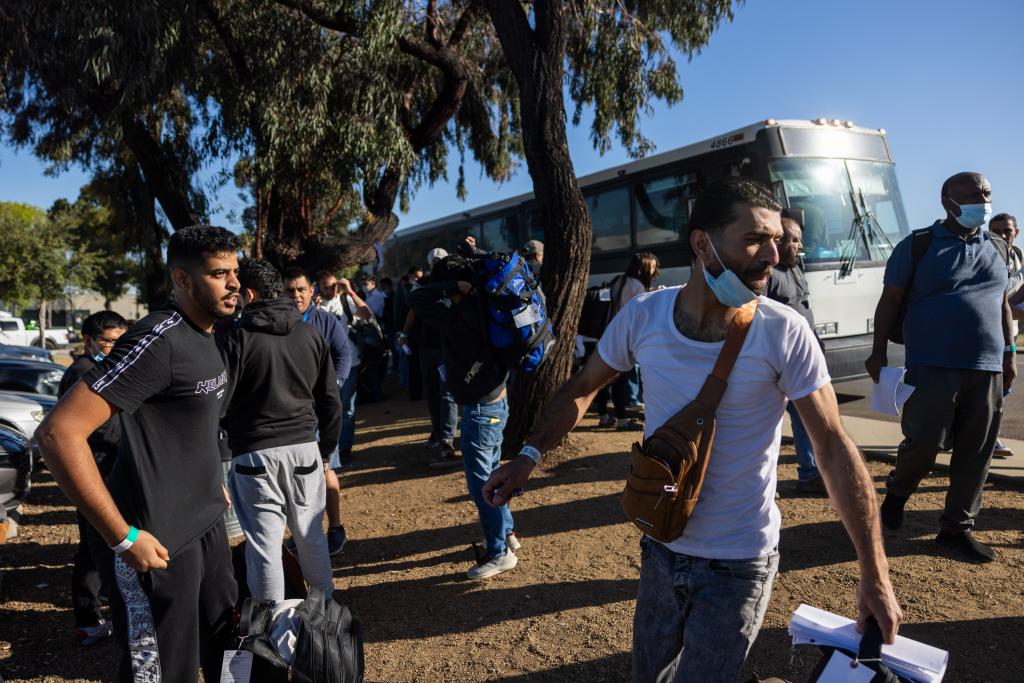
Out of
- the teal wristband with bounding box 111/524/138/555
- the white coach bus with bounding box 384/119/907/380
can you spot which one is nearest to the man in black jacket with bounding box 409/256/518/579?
the teal wristband with bounding box 111/524/138/555

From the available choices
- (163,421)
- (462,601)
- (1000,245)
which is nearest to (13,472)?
(462,601)

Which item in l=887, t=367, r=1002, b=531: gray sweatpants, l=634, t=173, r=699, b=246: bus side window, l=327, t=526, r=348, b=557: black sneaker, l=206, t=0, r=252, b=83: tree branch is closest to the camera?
l=887, t=367, r=1002, b=531: gray sweatpants

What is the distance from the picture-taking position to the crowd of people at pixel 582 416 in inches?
75.0

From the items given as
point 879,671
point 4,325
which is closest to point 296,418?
point 879,671

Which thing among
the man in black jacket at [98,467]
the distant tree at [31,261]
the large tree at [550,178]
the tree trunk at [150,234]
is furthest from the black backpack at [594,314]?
the distant tree at [31,261]

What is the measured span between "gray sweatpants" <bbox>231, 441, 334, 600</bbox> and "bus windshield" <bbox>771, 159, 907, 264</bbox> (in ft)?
23.6

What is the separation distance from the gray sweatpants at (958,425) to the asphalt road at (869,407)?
3.16 m

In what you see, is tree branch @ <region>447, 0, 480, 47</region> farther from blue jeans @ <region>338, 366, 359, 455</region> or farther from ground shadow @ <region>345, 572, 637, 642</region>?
ground shadow @ <region>345, 572, 637, 642</region>

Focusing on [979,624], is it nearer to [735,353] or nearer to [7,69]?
[735,353]

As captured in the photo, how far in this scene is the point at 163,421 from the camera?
7.63 ft

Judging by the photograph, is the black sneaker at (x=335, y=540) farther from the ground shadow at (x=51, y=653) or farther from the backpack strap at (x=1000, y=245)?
the backpack strap at (x=1000, y=245)

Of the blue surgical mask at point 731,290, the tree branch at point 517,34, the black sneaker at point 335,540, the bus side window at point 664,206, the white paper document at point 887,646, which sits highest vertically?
the tree branch at point 517,34

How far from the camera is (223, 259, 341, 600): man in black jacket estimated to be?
3.32 metres

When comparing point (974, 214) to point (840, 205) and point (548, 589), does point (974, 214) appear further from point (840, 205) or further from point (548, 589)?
point (840, 205)
